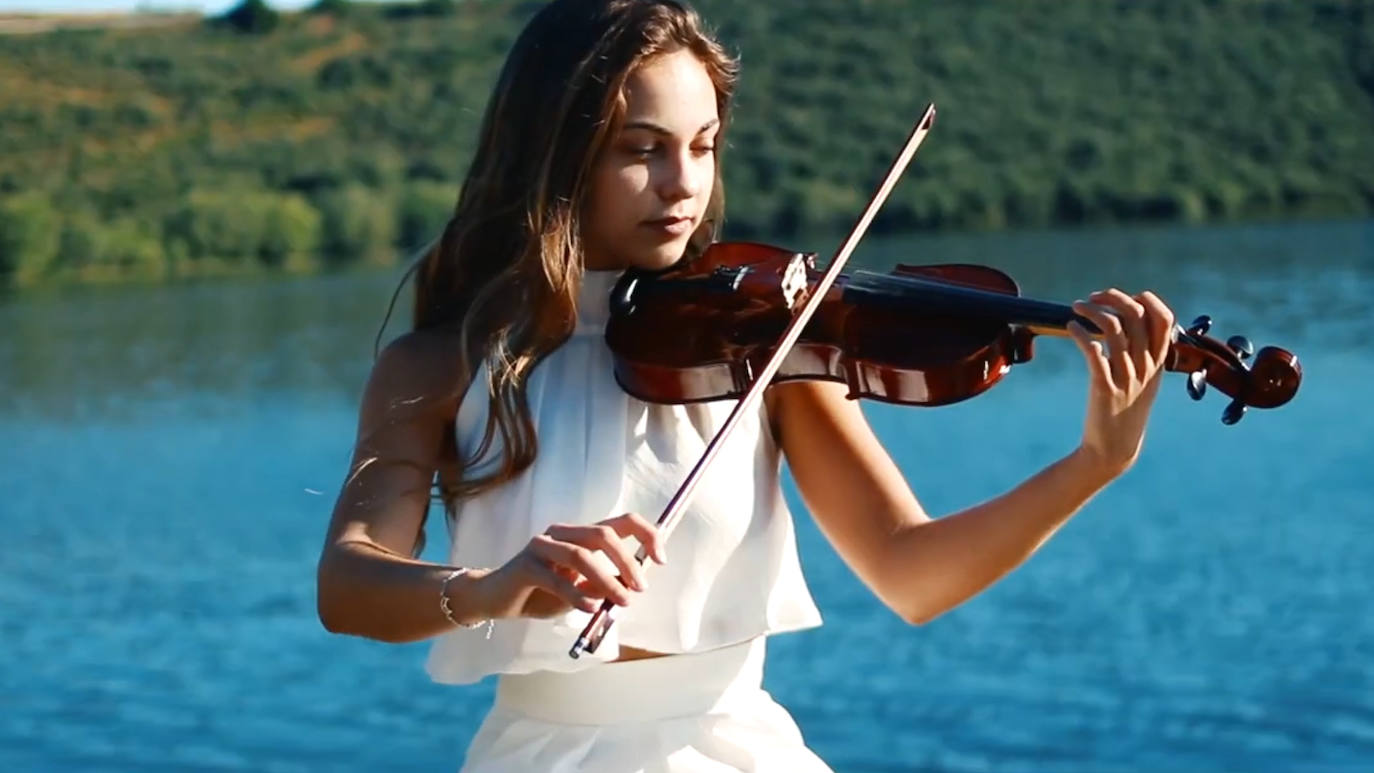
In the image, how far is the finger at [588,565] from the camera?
164 cm

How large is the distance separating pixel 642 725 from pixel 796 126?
42.5m

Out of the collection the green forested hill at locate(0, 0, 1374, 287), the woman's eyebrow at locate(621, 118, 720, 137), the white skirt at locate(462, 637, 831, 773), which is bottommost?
the white skirt at locate(462, 637, 831, 773)

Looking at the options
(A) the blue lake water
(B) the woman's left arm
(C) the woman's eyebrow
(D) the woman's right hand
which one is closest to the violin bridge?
(B) the woman's left arm

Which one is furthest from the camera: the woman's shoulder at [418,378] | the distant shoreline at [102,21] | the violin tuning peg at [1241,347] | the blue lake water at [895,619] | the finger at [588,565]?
the distant shoreline at [102,21]

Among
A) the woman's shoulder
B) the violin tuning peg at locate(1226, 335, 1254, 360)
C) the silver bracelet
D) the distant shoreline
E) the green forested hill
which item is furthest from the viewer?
the distant shoreline

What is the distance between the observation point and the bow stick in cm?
167

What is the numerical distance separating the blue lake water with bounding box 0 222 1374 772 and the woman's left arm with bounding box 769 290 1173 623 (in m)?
7.06

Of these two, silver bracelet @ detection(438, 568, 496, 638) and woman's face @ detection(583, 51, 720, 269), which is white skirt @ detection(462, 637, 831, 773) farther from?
woman's face @ detection(583, 51, 720, 269)

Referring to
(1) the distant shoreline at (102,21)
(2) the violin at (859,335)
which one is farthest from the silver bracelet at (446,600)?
(1) the distant shoreline at (102,21)

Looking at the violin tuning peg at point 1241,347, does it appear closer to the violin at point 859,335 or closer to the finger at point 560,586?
the violin at point 859,335

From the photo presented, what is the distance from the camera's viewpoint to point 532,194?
7.06 ft

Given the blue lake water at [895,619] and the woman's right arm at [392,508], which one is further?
the blue lake water at [895,619]

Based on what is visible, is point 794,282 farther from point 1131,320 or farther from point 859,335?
point 1131,320

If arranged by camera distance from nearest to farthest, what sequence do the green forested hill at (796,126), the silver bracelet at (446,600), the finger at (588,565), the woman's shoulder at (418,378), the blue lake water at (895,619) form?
1. the finger at (588,565)
2. the silver bracelet at (446,600)
3. the woman's shoulder at (418,378)
4. the blue lake water at (895,619)
5. the green forested hill at (796,126)
